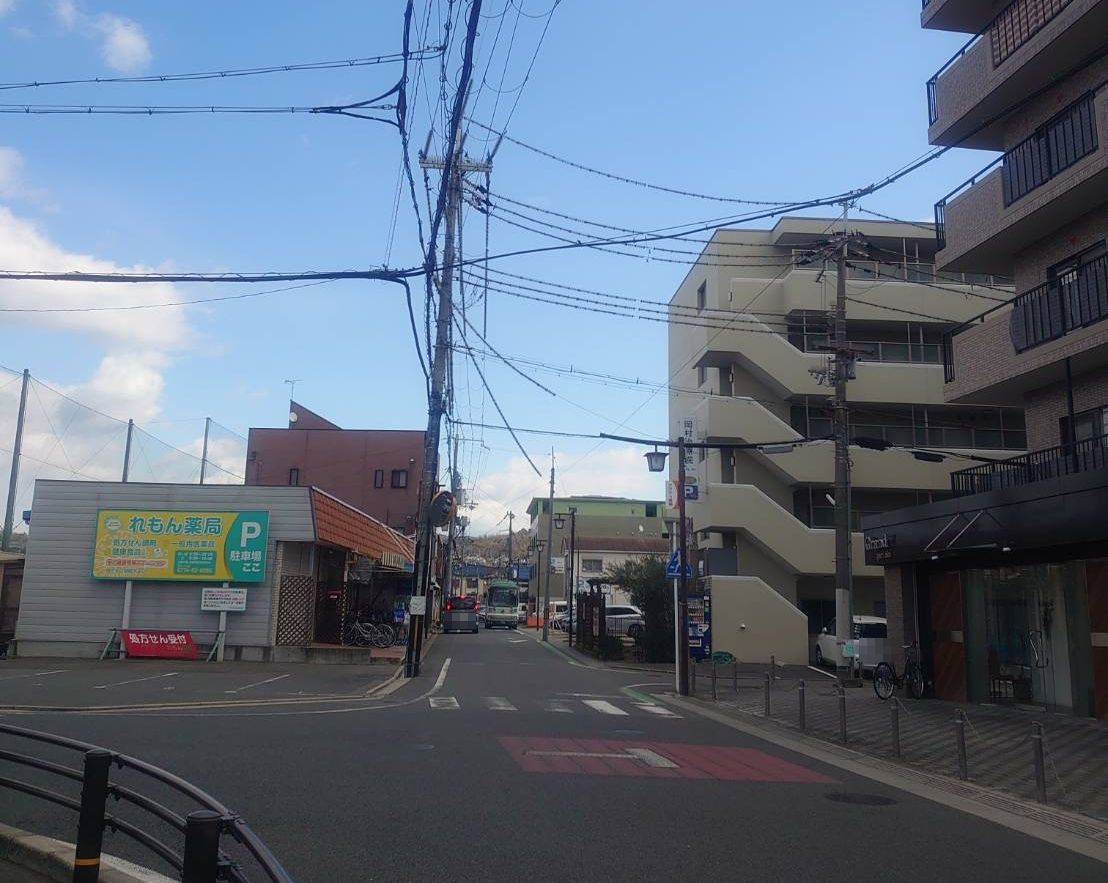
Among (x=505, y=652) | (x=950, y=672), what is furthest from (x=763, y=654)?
(x=950, y=672)

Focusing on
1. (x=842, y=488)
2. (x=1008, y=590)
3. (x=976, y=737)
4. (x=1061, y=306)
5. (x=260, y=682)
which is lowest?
(x=976, y=737)

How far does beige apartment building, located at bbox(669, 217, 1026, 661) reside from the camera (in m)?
35.7

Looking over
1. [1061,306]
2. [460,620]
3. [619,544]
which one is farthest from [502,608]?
[1061,306]

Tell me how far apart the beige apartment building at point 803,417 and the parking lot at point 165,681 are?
15400 mm

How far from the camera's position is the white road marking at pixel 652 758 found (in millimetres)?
11336

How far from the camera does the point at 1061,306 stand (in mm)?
17766

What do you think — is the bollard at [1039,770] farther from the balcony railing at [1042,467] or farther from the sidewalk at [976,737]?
the balcony railing at [1042,467]

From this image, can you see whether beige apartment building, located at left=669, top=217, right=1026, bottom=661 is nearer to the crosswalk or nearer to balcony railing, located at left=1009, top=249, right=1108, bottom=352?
the crosswalk

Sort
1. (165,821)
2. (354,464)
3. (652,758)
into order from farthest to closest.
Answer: (354,464), (652,758), (165,821)

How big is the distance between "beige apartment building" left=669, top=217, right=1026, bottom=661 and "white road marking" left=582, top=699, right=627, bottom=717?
16181 mm

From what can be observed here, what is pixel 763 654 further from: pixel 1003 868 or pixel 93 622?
pixel 1003 868

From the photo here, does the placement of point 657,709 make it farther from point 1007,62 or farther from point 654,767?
point 1007,62

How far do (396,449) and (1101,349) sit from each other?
46.4 m

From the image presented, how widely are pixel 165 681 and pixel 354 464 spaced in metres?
38.3
